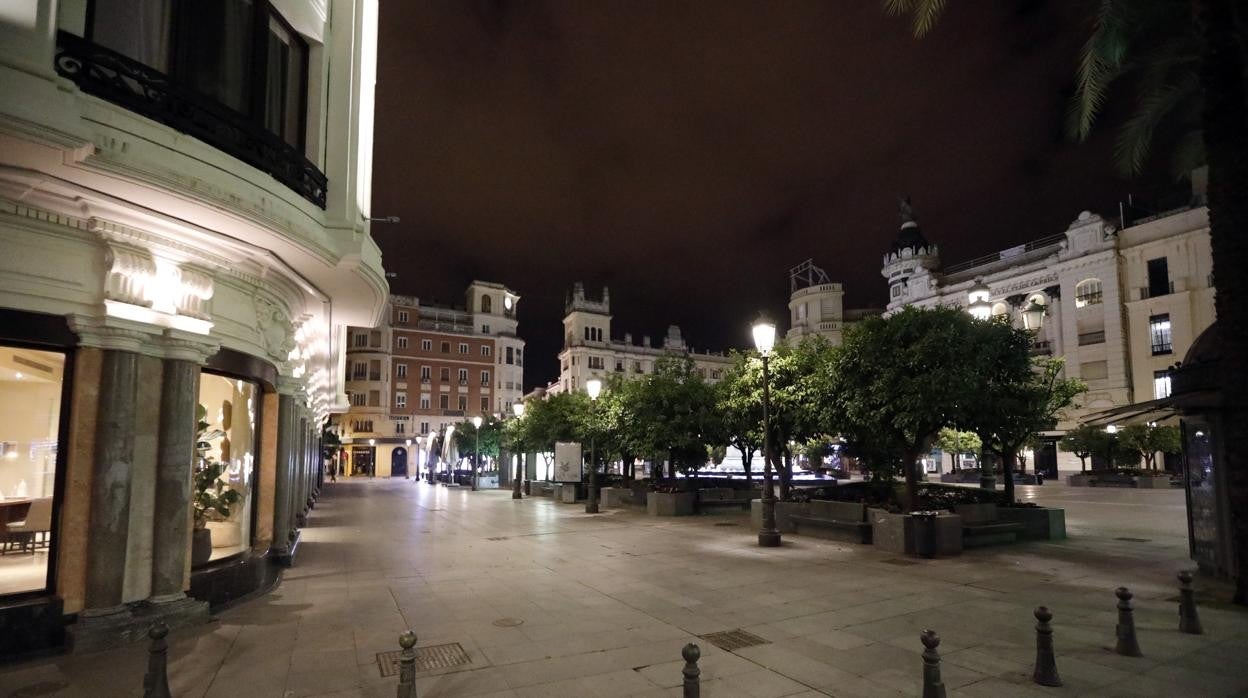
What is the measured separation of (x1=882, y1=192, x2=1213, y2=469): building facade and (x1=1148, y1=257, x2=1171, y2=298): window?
0.06 meters

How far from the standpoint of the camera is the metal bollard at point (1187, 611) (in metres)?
7.79

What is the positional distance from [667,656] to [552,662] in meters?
1.29

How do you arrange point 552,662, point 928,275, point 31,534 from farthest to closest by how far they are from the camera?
1. point 928,275
2. point 31,534
3. point 552,662

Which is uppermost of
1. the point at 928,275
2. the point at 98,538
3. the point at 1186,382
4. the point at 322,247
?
the point at 928,275

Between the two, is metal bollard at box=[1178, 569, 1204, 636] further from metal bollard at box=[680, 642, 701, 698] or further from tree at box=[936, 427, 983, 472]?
tree at box=[936, 427, 983, 472]

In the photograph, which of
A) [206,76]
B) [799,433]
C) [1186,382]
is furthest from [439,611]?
Result: [799,433]

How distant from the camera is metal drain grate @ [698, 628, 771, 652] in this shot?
775 cm

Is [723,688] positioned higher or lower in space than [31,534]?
lower

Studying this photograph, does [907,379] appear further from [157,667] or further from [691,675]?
[157,667]

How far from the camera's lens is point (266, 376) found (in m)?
11.6

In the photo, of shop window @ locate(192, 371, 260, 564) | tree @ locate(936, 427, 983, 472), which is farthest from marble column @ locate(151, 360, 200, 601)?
tree @ locate(936, 427, 983, 472)

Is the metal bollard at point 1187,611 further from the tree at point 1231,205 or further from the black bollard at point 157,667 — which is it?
the black bollard at point 157,667

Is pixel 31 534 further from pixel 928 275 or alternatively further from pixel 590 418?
pixel 928 275

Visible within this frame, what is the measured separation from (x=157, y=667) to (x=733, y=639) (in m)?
5.90
